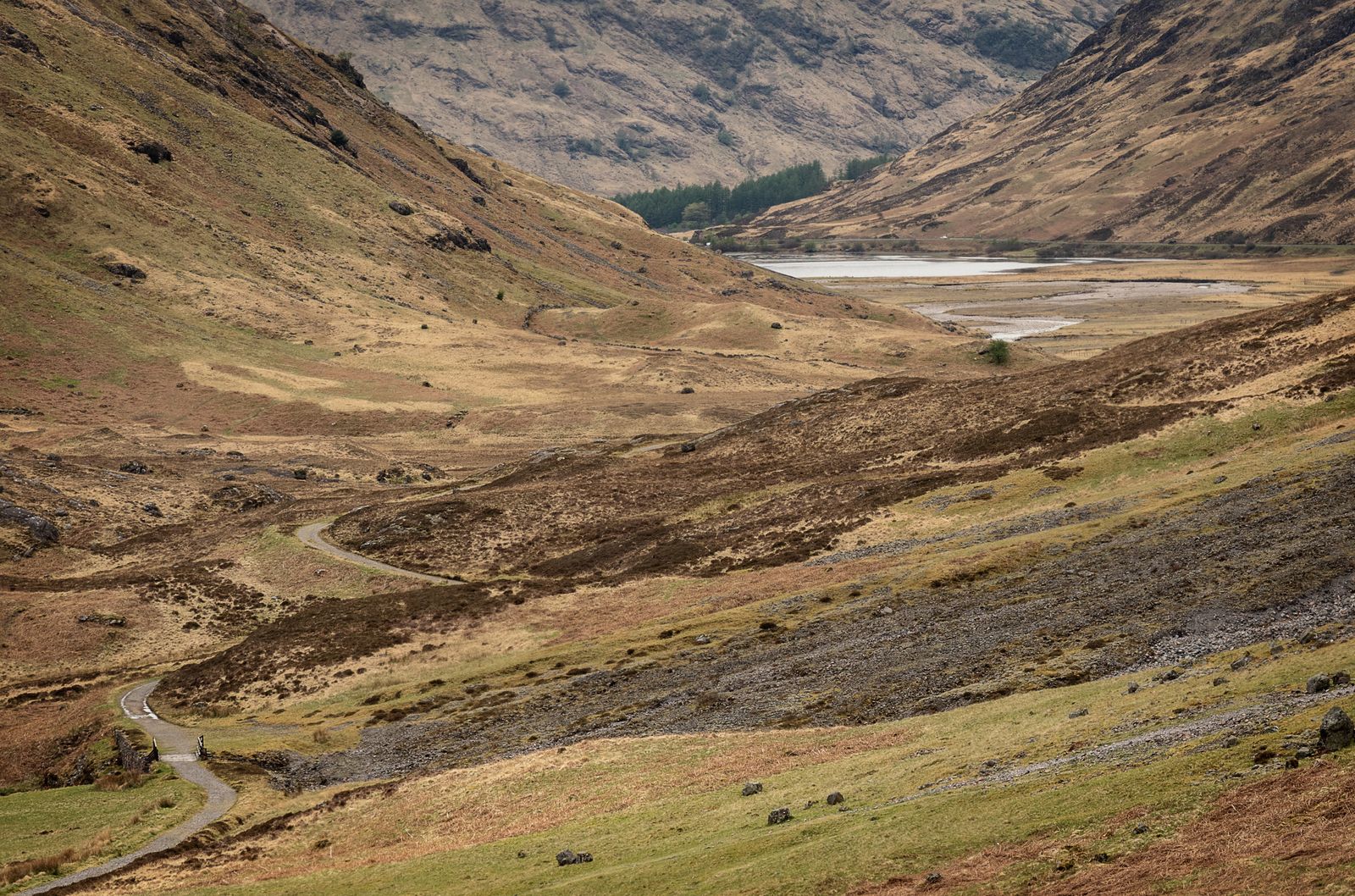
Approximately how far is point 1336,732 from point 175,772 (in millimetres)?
42105

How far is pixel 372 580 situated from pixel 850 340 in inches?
4808

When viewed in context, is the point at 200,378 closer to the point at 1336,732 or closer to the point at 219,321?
the point at 219,321

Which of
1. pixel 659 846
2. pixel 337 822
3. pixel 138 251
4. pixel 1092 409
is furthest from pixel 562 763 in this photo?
pixel 138 251

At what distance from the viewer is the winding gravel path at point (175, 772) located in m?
38.6

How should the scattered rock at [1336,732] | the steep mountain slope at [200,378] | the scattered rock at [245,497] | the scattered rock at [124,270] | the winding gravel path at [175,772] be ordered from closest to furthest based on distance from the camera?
the scattered rock at [1336,732], the winding gravel path at [175,772], the steep mountain slope at [200,378], the scattered rock at [245,497], the scattered rock at [124,270]

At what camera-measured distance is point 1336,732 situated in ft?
85.0

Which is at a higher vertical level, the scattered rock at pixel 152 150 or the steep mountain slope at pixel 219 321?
the scattered rock at pixel 152 150

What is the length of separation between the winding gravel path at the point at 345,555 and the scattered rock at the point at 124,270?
89086 millimetres

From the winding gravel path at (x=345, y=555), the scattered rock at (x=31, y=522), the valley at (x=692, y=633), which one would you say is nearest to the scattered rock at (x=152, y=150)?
the valley at (x=692, y=633)

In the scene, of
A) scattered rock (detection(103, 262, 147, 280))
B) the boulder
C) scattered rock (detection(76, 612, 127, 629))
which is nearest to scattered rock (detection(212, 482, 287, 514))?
scattered rock (detection(76, 612, 127, 629))

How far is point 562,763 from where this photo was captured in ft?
147

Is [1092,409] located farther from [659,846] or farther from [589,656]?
[659,846]

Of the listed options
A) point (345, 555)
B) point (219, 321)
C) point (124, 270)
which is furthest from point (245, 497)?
point (124, 270)

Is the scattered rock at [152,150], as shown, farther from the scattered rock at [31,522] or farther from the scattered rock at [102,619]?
the scattered rock at [102,619]
